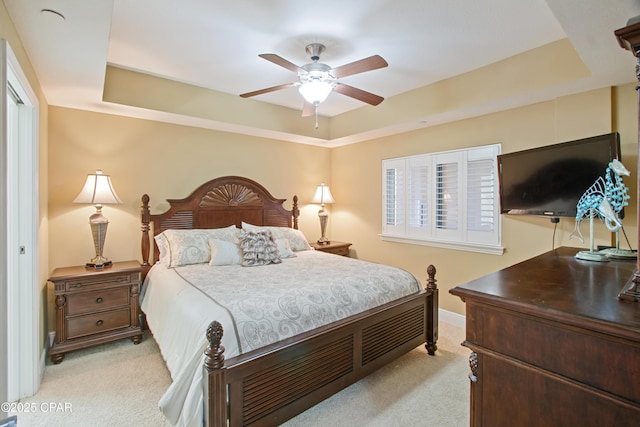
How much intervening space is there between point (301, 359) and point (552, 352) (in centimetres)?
138

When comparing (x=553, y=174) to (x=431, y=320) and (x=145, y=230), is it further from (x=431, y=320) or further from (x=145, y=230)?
(x=145, y=230)

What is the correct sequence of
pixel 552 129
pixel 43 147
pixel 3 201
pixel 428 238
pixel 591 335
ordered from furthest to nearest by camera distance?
1. pixel 428 238
2. pixel 552 129
3. pixel 43 147
4. pixel 3 201
5. pixel 591 335

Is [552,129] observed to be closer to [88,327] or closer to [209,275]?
[209,275]

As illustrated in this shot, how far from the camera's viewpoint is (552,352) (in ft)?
3.52

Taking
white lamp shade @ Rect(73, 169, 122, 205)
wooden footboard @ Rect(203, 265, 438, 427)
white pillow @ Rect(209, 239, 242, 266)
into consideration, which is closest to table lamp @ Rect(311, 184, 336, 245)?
white pillow @ Rect(209, 239, 242, 266)

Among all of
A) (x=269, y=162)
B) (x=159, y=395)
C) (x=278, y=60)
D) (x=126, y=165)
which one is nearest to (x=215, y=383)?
(x=159, y=395)

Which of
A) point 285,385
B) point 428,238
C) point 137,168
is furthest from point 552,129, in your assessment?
point 137,168

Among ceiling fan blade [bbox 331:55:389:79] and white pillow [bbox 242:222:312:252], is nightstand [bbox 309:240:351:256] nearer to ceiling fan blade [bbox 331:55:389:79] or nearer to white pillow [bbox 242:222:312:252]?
white pillow [bbox 242:222:312:252]

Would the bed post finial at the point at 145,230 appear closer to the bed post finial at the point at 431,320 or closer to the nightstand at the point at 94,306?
the nightstand at the point at 94,306

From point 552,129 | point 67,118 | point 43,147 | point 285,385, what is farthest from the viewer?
point 67,118

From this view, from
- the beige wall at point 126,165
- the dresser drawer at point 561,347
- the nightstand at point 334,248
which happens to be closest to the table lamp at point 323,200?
the nightstand at point 334,248

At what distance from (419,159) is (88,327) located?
160 inches

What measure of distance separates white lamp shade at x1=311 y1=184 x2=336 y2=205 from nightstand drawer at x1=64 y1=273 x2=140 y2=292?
2.69 m

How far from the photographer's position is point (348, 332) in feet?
7.43
